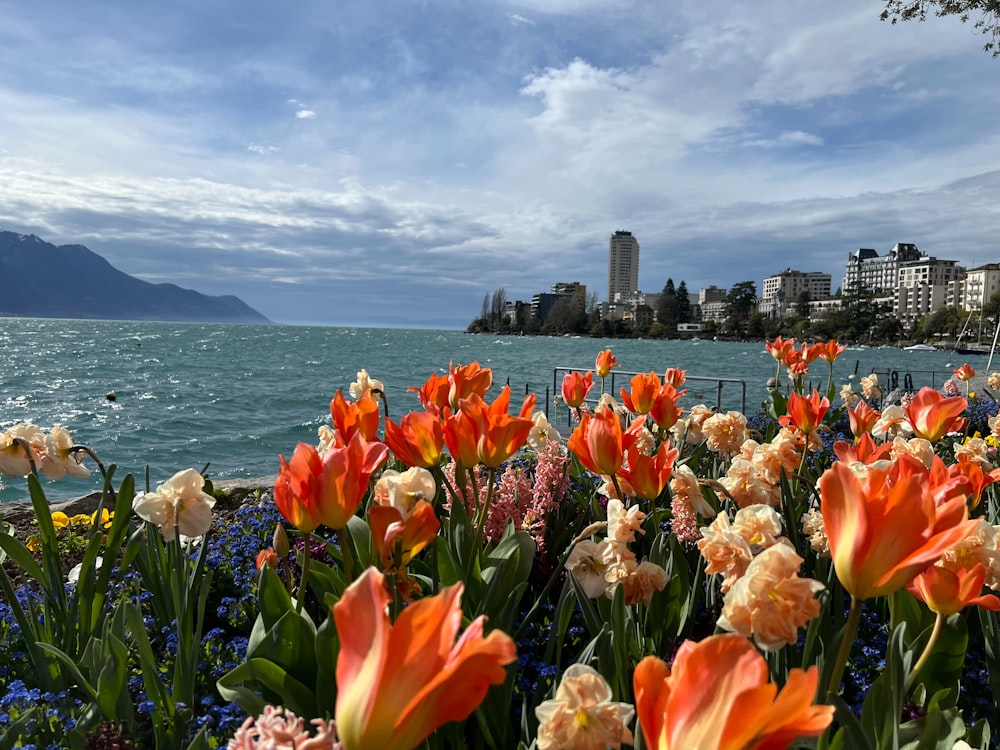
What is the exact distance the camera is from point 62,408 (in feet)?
67.4

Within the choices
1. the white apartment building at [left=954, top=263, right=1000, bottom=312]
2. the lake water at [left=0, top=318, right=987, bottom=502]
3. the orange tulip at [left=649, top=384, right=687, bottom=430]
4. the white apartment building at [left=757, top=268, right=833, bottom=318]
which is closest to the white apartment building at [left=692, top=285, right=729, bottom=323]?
the white apartment building at [left=757, top=268, right=833, bottom=318]

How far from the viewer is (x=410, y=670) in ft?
2.17

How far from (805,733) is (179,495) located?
1540 mm

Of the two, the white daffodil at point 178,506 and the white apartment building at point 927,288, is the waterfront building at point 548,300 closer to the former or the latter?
the white apartment building at point 927,288

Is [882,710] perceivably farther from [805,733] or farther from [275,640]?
[275,640]

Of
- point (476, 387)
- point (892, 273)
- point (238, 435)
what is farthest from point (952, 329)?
point (476, 387)

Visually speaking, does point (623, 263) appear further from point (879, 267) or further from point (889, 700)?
point (889, 700)

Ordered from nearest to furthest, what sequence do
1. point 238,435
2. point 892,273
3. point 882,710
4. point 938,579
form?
point 938,579 < point 882,710 < point 238,435 < point 892,273

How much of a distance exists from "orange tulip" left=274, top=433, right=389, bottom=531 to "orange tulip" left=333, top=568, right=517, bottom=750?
69 cm

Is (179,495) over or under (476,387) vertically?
under

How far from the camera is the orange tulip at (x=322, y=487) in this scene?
138cm

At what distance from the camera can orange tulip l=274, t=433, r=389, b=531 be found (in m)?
1.38

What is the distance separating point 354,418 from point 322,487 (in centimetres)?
65

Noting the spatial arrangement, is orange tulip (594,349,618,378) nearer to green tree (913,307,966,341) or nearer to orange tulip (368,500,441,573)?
orange tulip (368,500,441,573)
